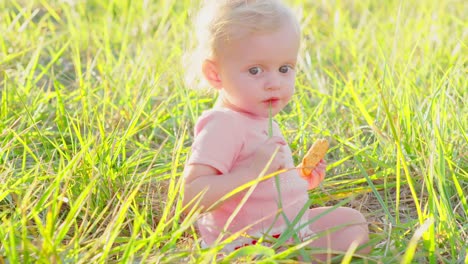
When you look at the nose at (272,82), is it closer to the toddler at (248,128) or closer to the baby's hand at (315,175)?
the toddler at (248,128)

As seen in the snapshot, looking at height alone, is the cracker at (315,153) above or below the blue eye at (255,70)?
below

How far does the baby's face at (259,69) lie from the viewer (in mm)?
1793

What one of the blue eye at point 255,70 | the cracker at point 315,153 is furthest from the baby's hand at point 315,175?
the blue eye at point 255,70

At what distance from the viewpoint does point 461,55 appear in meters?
3.15

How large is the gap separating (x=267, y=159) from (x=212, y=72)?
25 centimetres

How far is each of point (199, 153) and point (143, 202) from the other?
0.34 metres

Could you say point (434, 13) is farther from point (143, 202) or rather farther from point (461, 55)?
point (143, 202)

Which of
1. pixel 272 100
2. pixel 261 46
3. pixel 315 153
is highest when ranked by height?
pixel 261 46

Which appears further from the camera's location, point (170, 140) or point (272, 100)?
point (170, 140)

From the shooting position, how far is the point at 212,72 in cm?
186

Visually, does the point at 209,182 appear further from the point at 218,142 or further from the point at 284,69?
the point at 284,69

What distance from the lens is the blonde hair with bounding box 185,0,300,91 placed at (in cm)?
180

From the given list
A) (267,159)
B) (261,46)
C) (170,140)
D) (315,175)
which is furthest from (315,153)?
(170,140)

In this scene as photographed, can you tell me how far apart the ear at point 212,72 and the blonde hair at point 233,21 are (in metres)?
0.02
